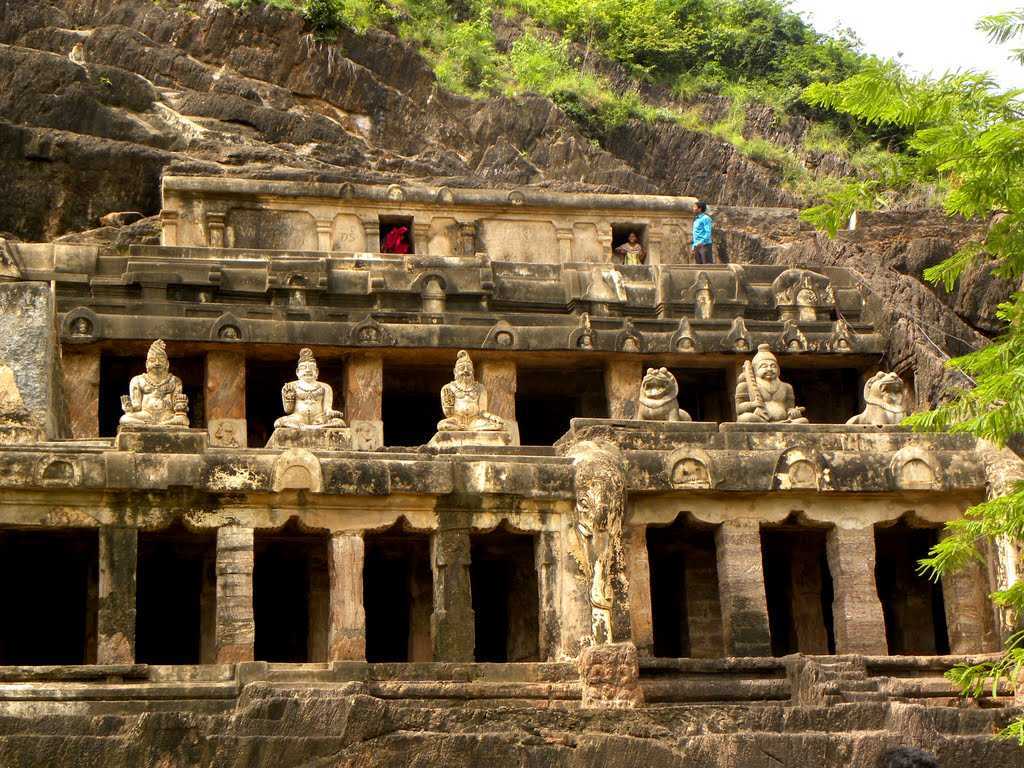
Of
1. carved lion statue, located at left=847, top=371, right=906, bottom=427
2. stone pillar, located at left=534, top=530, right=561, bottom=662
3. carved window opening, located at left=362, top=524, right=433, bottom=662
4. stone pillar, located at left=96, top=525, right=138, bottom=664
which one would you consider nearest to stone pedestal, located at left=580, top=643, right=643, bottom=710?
stone pillar, located at left=534, top=530, right=561, bottom=662

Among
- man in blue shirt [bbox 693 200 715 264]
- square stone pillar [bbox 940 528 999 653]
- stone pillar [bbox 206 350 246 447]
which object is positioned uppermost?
man in blue shirt [bbox 693 200 715 264]

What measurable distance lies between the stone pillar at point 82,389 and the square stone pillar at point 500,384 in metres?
7.02

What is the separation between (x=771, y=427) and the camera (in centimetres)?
2906

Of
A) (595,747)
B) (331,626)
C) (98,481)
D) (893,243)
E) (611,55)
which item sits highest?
(611,55)

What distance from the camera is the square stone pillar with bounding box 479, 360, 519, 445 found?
34625 millimetres

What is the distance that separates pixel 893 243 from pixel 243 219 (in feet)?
46.7

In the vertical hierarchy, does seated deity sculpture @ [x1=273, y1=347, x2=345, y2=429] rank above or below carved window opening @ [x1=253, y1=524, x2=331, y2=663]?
above

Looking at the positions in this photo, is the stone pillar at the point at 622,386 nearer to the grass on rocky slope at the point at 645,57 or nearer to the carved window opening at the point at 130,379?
the carved window opening at the point at 130,379

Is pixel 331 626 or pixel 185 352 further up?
pixel 185 352

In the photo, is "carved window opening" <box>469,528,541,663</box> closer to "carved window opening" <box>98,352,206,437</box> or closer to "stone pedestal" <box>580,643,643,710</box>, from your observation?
"stone pedestal" <box>580,643,643,710</box>

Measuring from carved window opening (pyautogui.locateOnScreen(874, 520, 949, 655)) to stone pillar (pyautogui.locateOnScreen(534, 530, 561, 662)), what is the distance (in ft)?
22.4

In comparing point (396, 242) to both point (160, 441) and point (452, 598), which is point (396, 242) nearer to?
point (160, 441)

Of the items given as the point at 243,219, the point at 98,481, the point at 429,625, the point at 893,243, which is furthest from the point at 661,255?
the point at 98,481

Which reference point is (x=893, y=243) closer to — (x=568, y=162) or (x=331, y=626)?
(x=568, y=162)
